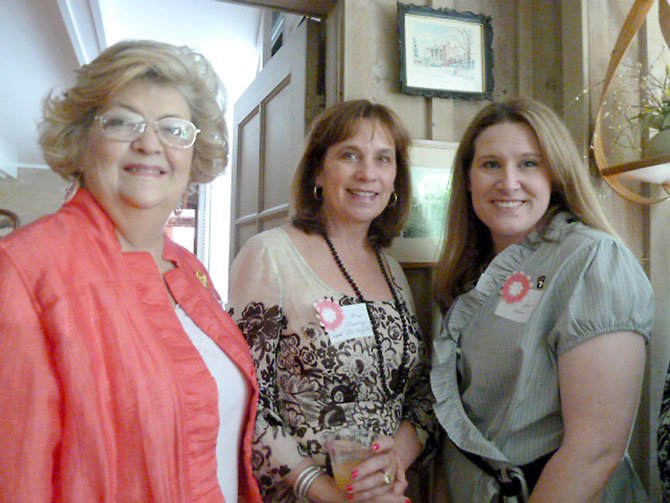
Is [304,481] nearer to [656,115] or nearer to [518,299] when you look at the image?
[518,299]

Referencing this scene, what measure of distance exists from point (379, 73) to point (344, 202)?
1.91ft

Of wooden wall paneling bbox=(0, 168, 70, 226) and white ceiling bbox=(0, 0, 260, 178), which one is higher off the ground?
white ceiling bbox=(0, 0, 260, 178)

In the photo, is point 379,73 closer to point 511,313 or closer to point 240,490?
point 511,313

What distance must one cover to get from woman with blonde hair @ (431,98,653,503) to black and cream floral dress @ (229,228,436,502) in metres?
0.15

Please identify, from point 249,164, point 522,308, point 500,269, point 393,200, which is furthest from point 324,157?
point 249,164

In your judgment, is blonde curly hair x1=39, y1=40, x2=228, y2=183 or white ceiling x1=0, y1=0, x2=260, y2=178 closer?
blonde curly hair x1=39, y1=40, x2=228, y2=183

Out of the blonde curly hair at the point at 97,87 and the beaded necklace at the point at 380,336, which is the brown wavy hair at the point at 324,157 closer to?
the beaded necklace at the point at 380,336

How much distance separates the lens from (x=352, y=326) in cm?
129

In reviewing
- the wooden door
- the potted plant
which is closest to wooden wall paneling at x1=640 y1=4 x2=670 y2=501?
the potted plant

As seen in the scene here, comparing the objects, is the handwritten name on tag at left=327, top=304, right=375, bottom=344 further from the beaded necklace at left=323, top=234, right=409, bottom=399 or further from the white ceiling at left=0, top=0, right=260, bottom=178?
the white ceiling at left=0, top=0, right=260, bottom=178

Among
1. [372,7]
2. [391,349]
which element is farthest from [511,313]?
[372,7]

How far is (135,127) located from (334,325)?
663mm

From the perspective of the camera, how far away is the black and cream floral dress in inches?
47.8

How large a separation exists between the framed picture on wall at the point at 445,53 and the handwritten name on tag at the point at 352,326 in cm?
84
